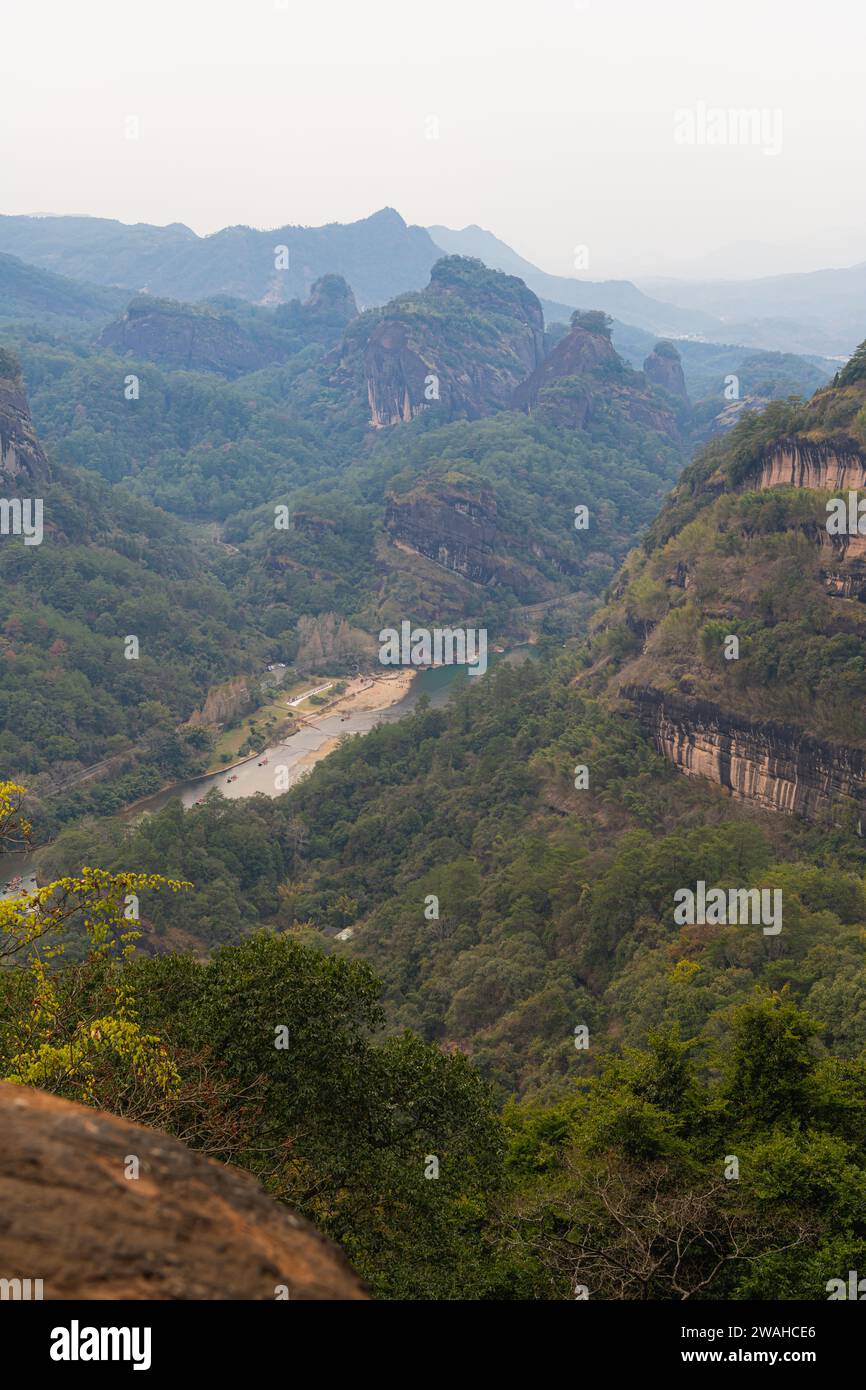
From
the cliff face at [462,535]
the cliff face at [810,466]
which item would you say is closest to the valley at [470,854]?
the cliff face at [810,466]

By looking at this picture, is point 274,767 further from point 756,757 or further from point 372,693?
point 756,757

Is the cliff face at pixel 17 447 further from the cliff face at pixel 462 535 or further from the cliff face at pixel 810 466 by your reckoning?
the cliff face at pixel 810 466

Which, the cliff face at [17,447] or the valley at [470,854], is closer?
the valley at [470,854]

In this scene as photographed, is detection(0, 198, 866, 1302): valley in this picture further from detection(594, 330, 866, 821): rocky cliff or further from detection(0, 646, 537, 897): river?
detection(0, 646, 537, 897): river

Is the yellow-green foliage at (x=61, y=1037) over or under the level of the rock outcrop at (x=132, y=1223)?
under

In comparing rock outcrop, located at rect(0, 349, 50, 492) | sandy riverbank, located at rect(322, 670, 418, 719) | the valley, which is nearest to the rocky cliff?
the valley
